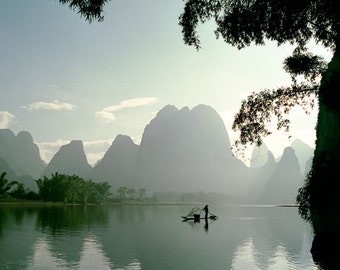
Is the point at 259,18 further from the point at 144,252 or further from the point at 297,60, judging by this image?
the point at 144,252

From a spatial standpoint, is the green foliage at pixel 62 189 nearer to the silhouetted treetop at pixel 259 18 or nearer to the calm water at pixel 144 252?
the calm water at pixel 144 252

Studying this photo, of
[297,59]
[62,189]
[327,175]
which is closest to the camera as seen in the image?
[327,175]

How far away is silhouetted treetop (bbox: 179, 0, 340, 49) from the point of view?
13070 millimetres

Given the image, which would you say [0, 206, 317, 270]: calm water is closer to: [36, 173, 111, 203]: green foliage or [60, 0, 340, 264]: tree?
[60, 0, 340, 264]: tree

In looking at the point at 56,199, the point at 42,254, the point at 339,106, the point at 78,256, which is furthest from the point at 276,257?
the point at 56,199

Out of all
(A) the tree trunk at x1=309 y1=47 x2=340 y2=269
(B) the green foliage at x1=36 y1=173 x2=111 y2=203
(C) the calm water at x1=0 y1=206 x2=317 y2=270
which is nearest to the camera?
(A) the tree trunk at x1=309 y1=47 x2=340 y2=269

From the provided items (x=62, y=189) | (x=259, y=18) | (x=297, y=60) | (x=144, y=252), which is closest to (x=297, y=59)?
(x=297, y=60)

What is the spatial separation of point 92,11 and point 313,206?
8915 mm

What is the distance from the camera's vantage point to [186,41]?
1426cm

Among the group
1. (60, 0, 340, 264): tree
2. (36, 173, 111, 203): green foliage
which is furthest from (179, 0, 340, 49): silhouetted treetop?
(36, 173, 111, 203): green foliage

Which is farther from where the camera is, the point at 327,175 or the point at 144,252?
the point at 144,252

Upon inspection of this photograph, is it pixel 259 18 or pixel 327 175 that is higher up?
pixel 259 18

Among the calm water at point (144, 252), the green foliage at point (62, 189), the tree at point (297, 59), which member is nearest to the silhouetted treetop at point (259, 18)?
the tree at point (297, 59)

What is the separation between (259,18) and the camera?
1362 centimetres
